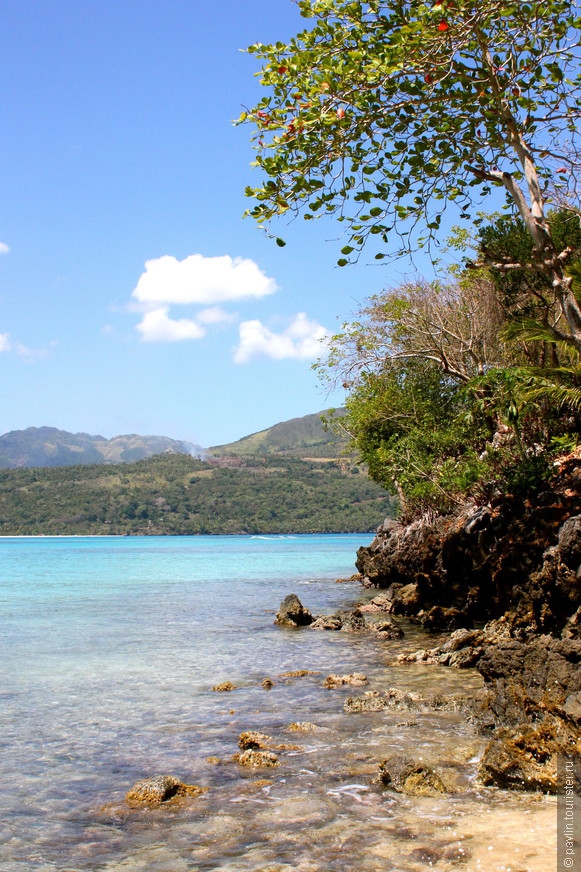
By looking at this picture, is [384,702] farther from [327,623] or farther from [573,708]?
[327,623]

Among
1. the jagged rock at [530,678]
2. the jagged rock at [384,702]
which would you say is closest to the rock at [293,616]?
the jagged rock at [384,702]

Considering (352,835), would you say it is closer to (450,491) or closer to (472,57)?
(472,57)

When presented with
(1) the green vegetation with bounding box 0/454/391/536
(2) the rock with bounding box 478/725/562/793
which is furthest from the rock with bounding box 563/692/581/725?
(1) the green vegetation with bounding box 0/454/391/536

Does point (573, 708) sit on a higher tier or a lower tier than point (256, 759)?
higher

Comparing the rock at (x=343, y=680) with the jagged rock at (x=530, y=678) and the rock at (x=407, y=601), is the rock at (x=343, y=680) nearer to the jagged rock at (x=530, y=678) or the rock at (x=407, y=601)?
the jagged rock at (x=530, y=678)

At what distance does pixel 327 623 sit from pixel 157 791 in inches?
460

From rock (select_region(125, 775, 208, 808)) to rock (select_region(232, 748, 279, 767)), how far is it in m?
0.77

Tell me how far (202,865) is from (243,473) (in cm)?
14968

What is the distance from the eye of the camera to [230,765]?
747 centimetres

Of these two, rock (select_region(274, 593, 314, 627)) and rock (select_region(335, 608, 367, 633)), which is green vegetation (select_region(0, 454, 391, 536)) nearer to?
rock (select_region(274, 593, 314, 627))

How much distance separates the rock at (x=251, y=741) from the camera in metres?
7.94

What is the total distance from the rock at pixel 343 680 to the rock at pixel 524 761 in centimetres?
443

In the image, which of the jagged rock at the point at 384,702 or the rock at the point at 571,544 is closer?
the jagged rock at the point at 384,702

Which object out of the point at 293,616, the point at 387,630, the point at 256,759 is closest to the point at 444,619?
the point at 387,630
